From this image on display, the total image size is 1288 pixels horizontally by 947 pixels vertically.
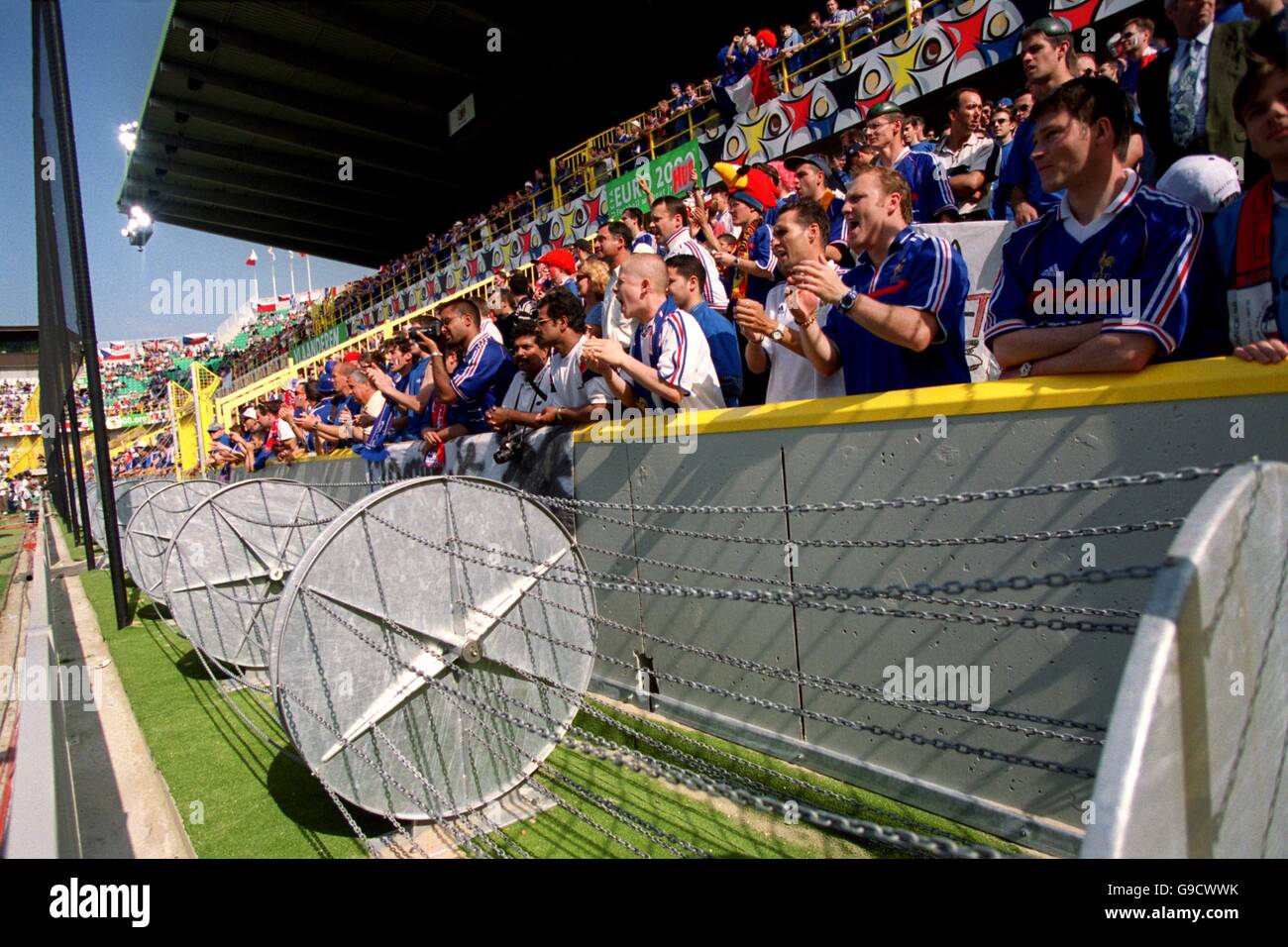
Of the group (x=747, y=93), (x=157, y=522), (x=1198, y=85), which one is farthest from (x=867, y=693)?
(x=747, y=93)

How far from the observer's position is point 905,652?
9.29 ft

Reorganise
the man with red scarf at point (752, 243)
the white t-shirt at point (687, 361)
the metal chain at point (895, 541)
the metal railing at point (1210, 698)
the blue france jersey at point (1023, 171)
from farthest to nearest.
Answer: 1. the man with red scarf at point (752, 243)
2. the white t-shirt at point (687, 361)
3. the blue france jersey at point (1023, 171)
4. the metal chain at point (895, 541)
5. the metal railing at point (1210, 698)

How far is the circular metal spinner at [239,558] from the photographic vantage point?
5.77 m

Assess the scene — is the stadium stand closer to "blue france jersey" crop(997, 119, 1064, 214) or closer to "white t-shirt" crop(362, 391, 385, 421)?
"blue france jersey" crop(997, 119, 1064, 214)

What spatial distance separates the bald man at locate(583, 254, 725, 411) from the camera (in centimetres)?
390

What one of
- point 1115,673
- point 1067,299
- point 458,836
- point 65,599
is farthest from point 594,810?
point 65,599

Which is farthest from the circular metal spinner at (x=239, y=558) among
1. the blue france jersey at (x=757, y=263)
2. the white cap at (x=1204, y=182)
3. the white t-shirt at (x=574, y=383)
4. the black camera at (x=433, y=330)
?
the white cap at (x=1204, y=182)

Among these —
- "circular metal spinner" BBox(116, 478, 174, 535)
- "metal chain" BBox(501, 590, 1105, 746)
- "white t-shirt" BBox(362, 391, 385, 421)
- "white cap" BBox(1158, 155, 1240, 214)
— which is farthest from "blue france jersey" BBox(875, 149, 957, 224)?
"circular metal spinner" BBox(116, 478, 174, 535)

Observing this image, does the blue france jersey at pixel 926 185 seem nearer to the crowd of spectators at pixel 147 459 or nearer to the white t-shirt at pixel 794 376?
the white t-shirt at pixel 794 376

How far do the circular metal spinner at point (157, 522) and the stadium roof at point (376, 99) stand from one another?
671 inches

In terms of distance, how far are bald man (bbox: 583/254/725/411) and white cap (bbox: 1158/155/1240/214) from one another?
2.12 m
